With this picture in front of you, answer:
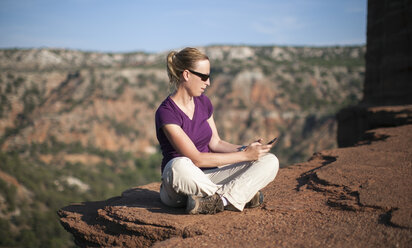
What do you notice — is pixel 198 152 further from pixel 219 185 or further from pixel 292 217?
pixel 292 217

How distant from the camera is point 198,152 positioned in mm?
2680

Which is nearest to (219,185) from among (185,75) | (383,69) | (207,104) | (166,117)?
(166,117)

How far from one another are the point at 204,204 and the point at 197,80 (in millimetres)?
Answer: 1002

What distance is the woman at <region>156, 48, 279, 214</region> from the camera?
2639 millimetres

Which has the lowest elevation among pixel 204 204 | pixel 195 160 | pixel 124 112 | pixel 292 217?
pixel 124 112

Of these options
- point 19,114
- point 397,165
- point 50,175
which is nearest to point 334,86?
point 50,175

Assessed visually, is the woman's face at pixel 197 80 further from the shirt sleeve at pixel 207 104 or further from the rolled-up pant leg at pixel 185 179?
the rolled-up pant leg at pixel 185 179

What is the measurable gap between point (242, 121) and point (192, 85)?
3626 cm

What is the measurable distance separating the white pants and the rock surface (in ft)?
0.55

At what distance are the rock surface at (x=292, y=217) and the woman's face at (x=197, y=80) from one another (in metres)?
1.02

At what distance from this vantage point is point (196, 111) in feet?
9.84

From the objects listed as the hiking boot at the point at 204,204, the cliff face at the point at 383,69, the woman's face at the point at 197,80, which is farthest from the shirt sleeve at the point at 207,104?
the cliff face at the point at 383,69

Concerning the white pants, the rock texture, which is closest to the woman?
the white pants

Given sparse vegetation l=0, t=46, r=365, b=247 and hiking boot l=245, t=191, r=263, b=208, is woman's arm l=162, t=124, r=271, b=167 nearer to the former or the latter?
hiking boot l=245, t=191, r=263, b=208
